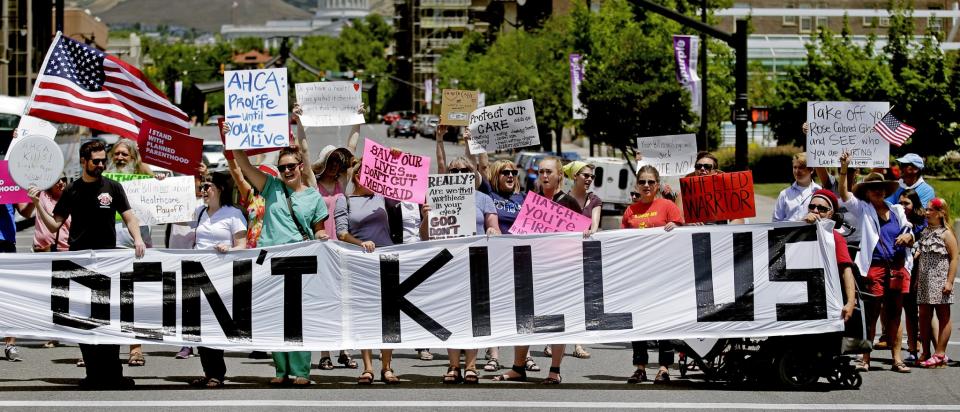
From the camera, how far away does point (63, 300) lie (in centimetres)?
1057

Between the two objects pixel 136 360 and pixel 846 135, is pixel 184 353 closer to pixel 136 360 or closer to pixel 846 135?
pixel 136 360

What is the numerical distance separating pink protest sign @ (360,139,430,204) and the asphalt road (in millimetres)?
1437

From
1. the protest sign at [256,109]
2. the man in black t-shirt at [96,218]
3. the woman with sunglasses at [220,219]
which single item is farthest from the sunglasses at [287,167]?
the man in black t-shirt at [96,218]

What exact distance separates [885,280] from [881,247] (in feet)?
1.00

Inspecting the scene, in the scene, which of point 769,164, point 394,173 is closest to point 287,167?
point 394,173

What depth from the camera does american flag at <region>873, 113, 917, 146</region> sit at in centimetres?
1293

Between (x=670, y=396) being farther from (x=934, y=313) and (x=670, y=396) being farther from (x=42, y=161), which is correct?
(x=42, y=161)

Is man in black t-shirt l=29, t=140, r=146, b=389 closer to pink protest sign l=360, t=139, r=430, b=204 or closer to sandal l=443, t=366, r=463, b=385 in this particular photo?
pink protest sign l=360, t=139, r=430, b=204

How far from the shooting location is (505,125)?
13.4 m

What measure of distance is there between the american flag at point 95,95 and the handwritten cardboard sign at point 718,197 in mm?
4582

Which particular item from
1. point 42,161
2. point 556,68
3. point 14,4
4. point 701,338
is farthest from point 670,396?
point 14,4

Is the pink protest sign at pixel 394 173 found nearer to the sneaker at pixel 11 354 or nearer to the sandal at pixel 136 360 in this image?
the sandal at pixel 136 360

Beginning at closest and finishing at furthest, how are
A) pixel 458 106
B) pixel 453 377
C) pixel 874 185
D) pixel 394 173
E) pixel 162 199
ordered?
pixel 453 377
pixel 394 173
pixel 874 185
pixel 162 199
pixel 458 106

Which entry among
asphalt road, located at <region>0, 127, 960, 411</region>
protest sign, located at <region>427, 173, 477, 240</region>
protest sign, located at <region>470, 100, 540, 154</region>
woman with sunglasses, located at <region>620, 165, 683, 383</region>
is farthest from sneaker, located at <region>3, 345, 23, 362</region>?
woman with sunglasses, located at <region>620, 165, 683, 383</region>
